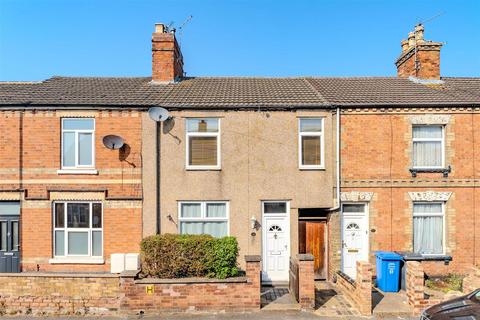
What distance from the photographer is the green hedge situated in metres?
8.75

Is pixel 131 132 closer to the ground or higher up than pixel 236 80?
closer to the ground

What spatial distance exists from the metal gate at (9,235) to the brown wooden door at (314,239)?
A: 8.93m

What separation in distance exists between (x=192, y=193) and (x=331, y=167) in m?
4.44

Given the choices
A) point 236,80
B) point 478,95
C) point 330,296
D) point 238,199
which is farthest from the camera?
point 236,80

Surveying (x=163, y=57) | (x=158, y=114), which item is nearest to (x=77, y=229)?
(x=158, y=114)

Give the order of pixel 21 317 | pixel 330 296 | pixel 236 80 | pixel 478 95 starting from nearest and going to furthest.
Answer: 1. pixel 21 317
2. pixel 330 296
3. pixel 478 95
4. pixel 236 80

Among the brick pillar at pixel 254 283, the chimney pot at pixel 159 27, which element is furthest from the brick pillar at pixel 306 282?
the chimney pot at pixel 159 27

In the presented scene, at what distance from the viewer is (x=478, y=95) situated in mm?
12711

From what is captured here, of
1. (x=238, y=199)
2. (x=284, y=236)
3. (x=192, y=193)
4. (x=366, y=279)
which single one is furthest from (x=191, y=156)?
(x=366, y=279)

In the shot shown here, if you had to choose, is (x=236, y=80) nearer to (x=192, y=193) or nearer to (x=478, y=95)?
(x=192, y=193)

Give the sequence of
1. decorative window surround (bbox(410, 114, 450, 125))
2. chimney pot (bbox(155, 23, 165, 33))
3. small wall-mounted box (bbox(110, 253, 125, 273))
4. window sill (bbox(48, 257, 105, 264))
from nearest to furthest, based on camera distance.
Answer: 1. small wall-mounted box (bbox(110, 253, 125, 273))
2. window sill (bbox(48, 257, 105, 264))
3. decorative window surround (bbox(410, 114, 450, 125))
4. chimney pot (bbox(155, 23, 165, 33))

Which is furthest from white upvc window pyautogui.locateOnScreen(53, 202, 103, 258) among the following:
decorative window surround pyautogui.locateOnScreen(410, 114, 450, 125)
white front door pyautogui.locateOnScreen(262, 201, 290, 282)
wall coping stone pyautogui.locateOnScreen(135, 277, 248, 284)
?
decorative window surround pyautogui.locateOnScreen(410, 114, 450, 125)

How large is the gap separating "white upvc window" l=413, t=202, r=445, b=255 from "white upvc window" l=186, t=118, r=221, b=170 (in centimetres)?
659

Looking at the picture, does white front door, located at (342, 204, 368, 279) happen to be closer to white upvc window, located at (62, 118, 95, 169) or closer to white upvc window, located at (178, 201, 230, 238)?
white upvc window, located at (178, 201, 230, 238)
